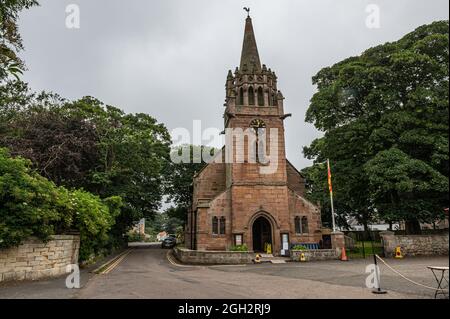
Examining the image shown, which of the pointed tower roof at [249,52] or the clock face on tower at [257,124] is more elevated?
the pointed tower roof at [249,52]

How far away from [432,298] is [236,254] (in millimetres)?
13147

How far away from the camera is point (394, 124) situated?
72.5 feet

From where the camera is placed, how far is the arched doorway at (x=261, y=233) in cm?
2636

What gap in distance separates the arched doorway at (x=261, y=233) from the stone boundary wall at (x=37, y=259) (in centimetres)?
1551

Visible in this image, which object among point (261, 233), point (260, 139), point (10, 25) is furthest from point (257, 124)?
point (10, 25)

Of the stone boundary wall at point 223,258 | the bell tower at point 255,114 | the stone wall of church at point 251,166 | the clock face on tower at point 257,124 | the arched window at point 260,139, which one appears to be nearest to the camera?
the stone boundary wall at point 223,258

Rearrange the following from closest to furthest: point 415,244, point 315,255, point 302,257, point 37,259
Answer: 1. point 37,259
2. point 302,257
3. point 315,255
4. point 415,244

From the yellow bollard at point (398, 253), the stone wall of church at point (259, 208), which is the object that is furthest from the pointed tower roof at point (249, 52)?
the yellow bollard at point (398, 253)

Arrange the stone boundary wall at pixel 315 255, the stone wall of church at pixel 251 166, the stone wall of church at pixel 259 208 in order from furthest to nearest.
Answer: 1. the stone wall of church at pixel 251 166
2. the stone wall of church at pixel 259 208
3. the stone boundary wall at pixel 315 255

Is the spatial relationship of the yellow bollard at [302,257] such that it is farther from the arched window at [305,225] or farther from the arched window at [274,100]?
the arched window at [274,100]

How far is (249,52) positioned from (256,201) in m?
15.4

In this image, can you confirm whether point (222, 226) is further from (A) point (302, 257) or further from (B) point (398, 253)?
(B) point (398, 253)
